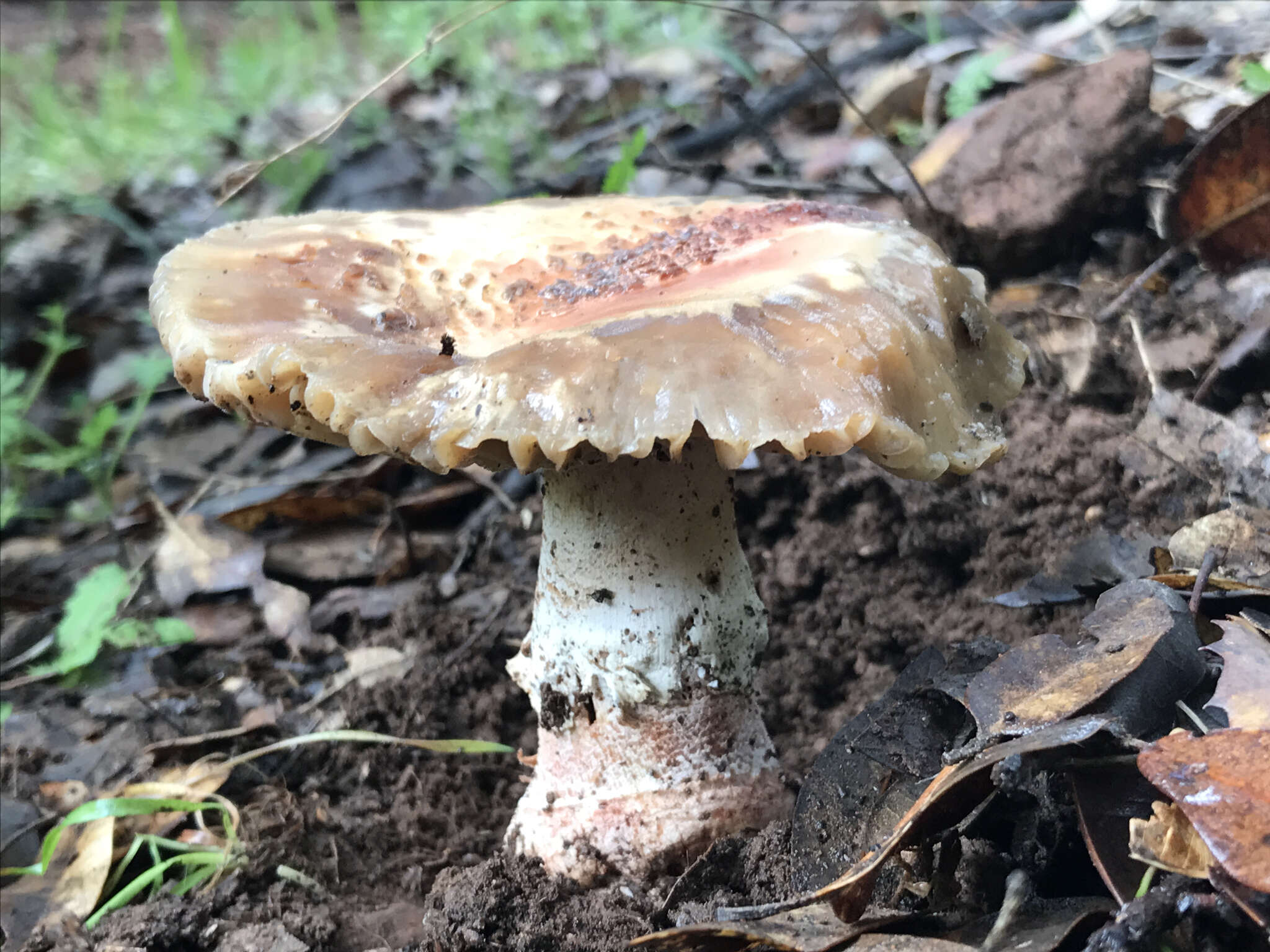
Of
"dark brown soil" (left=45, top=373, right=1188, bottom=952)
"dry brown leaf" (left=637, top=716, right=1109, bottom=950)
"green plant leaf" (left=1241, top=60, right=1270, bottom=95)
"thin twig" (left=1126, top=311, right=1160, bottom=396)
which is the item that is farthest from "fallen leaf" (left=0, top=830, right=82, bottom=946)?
"green plant leaf" (left=1241, top=60, right=1270, bottom=95)

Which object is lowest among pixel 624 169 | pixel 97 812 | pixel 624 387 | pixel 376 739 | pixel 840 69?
pixel 376 739

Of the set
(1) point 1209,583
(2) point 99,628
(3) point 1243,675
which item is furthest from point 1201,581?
(2) point 99,628

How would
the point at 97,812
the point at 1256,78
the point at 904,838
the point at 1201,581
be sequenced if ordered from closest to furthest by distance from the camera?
the point at 904,838, the point at 1201,581, the point at 97,812, the point at 1256,78

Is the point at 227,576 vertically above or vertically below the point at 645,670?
below

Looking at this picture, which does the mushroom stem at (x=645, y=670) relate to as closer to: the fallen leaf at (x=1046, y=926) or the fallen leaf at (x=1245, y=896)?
the fallen leaf at (x=1046, y=926)

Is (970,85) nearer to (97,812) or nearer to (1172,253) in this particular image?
(1172,253)

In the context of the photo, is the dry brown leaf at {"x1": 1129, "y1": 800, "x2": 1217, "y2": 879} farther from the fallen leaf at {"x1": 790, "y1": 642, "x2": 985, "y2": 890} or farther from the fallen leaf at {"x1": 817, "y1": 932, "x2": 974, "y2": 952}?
the fallen leaf at {"x1": 790, "y1": 642, "x2": 985, "y2": 890}

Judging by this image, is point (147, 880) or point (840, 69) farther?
point (840, 69)
